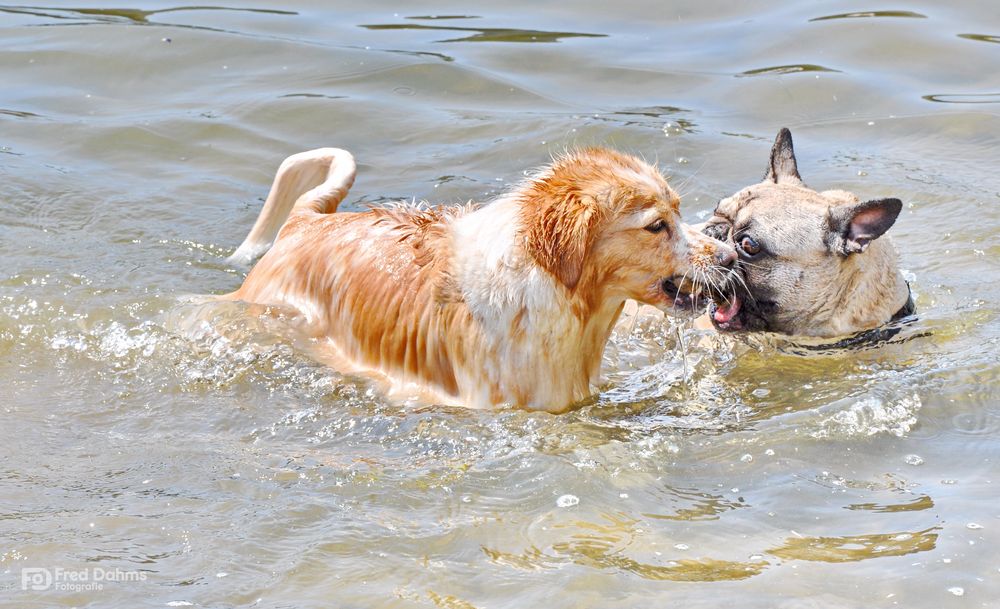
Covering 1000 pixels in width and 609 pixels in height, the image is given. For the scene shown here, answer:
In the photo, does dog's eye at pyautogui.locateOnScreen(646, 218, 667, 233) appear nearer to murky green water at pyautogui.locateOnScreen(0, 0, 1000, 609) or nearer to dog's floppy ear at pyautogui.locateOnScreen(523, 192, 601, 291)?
dog's floppy ear at pyautogui.locateOnScreen(523, 192, 601, 291)

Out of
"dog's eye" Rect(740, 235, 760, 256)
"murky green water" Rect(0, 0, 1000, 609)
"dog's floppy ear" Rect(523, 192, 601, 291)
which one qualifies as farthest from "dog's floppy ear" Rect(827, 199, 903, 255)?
"dog's floppy ear" Rect(523, 192, 601, 291)

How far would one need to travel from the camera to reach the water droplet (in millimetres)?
5520

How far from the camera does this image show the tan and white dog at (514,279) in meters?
5.95

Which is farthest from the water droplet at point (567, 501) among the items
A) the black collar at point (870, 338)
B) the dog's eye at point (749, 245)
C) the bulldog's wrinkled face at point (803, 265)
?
the black collar at point (870, 338)

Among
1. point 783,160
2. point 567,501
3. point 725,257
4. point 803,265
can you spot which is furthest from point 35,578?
point 783,160

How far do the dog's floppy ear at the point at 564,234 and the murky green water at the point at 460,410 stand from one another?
32.4 inches

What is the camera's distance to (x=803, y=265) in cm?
734

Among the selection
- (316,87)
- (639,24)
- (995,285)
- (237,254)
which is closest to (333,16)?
(316,87)

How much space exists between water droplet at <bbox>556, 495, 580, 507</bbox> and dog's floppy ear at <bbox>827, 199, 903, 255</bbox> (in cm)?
258

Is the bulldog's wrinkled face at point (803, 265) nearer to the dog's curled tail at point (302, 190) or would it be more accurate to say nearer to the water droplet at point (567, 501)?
the water droplet at point (567, 501)

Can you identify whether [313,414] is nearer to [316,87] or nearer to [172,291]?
[172,291]

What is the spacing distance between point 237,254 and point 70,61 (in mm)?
4932

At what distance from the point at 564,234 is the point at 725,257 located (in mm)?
929

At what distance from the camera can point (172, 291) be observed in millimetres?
8227
